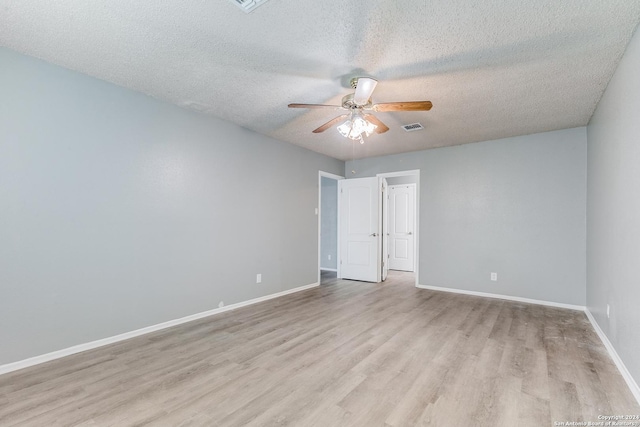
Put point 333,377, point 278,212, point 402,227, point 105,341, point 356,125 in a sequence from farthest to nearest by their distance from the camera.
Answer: point 402,227 < point 278,212 < point 356,125 < point 105,341 < point 333,377

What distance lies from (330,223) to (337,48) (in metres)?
5.56

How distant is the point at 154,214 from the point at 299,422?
2618 mm

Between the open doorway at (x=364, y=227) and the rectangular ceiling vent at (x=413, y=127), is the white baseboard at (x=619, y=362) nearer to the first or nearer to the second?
the open doorway at (x=364, y=227)

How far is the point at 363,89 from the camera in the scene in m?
2.53

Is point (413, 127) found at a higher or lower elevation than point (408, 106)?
→ higher

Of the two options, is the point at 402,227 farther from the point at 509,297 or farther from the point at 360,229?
the point at 509,297

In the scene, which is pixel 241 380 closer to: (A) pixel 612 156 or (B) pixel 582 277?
(A) pixel 612 156

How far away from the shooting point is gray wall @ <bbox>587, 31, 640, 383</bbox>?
205cm

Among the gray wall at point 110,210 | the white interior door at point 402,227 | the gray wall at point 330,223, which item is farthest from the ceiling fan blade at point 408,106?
the white interior door at point 402,227

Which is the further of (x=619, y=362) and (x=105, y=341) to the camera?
(x=105, y=341)

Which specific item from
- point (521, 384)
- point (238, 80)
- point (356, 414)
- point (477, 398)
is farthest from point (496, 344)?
point (238, 80)

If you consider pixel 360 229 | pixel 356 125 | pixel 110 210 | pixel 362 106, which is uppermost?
pixel 362 106

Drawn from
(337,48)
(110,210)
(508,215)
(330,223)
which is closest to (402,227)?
(330,223)

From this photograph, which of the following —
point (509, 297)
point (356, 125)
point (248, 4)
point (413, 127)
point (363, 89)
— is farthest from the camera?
point (509, 297)
